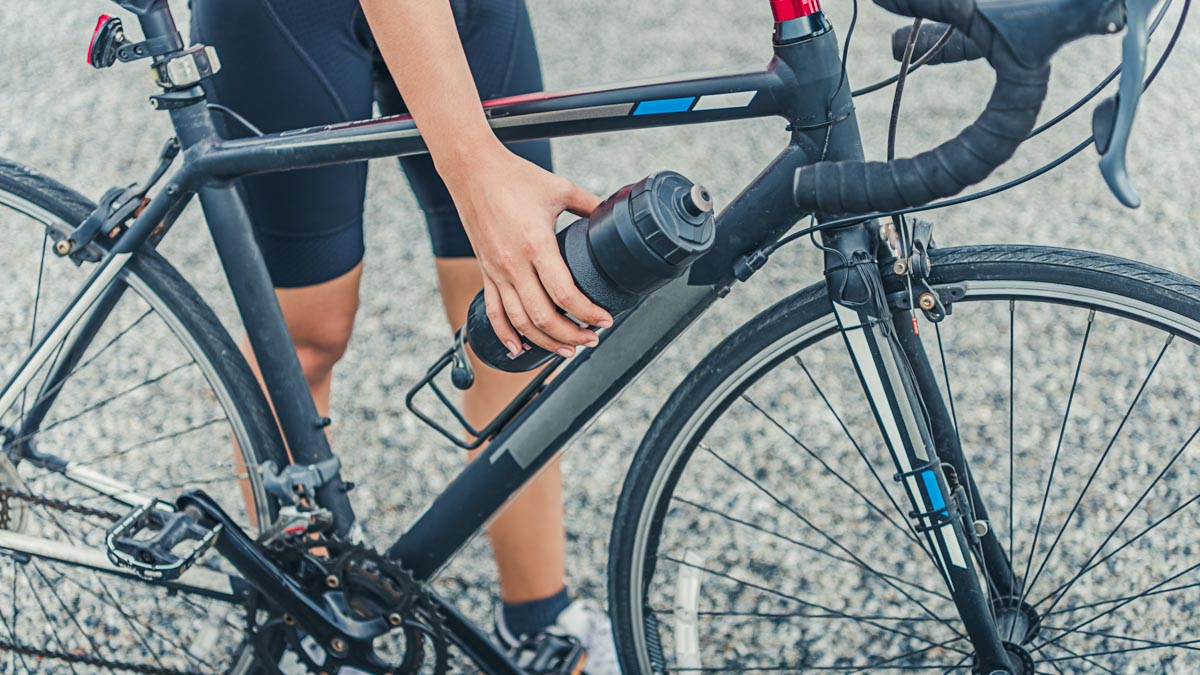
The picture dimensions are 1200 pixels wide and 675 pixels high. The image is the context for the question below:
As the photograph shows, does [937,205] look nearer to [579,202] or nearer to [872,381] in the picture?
[872,381]

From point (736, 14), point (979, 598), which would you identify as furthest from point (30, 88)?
point (979, 598)

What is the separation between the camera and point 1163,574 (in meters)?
1.92

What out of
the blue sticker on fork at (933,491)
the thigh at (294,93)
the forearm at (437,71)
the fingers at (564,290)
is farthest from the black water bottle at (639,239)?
the thigh at (294,93)

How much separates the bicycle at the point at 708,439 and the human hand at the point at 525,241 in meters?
0.08

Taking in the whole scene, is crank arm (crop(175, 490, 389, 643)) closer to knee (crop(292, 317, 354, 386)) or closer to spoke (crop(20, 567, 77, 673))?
knee (crop(292, 317, 354, 386))

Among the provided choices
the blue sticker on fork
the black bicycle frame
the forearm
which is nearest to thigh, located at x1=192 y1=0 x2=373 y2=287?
the black bicycle frame

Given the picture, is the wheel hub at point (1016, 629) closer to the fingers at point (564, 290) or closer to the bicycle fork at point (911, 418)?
the bicycle fork at point (911, 418)

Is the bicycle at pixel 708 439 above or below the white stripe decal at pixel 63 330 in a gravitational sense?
above

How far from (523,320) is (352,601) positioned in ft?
1.92

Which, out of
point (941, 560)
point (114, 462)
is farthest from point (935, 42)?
point (114, 462)

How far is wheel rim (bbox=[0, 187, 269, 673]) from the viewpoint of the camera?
1559 millimetres

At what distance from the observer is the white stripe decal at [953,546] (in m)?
1.18

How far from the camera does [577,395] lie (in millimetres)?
1306

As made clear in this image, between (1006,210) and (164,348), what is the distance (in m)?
2.09
